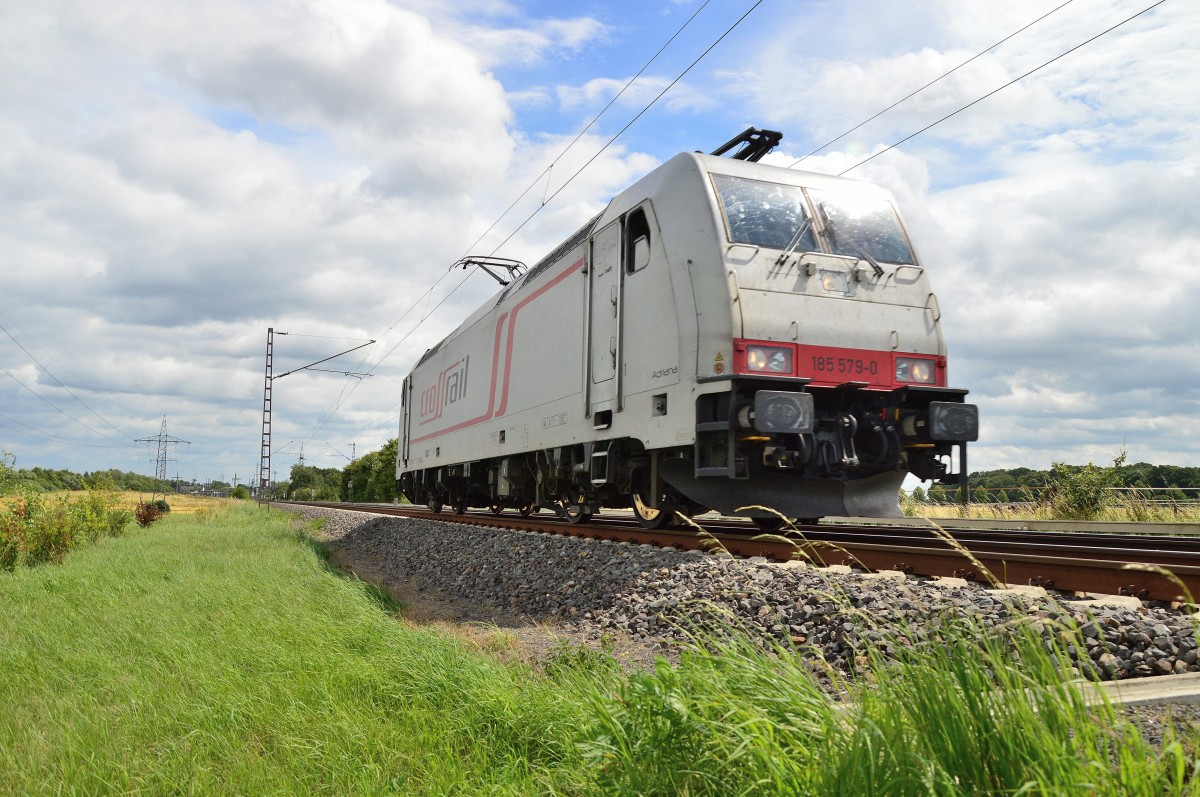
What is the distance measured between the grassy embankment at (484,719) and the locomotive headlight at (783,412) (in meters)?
2.93

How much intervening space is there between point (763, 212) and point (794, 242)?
44 cm

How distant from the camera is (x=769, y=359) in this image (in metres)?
7.50

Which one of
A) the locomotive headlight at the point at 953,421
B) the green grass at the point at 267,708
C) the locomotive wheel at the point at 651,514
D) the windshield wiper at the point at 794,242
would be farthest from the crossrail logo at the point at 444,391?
the locomotive headlight at the point at 953,421

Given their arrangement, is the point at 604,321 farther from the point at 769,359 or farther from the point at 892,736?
the point at 892,736

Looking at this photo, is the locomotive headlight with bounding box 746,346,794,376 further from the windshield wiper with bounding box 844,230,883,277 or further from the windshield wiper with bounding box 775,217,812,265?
the windshield wiper with bounding box 844,230,883,277

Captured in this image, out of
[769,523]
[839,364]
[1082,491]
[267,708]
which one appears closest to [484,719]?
[267,708]

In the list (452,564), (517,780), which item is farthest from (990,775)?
(452,564)

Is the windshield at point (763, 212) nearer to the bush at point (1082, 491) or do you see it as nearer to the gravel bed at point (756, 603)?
the gravel bed at point (756, 603)

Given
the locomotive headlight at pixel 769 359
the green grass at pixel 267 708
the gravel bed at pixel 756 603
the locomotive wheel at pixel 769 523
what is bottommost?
the green grass at pixel 267 708

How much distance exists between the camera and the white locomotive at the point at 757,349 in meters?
7.47

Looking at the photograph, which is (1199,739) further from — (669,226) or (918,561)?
(669,226)

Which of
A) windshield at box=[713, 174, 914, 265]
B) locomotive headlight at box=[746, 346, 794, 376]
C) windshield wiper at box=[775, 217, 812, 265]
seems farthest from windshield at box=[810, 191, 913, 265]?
locomotive headlight at box=[746, 346, 794, 376]

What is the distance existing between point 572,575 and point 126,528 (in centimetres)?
2240

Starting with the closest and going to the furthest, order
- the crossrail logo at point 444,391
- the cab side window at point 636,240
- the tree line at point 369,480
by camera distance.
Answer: the cab side window at point 636,240 → the crossrail logo at point 444,391 → the tree line at point 369,480
